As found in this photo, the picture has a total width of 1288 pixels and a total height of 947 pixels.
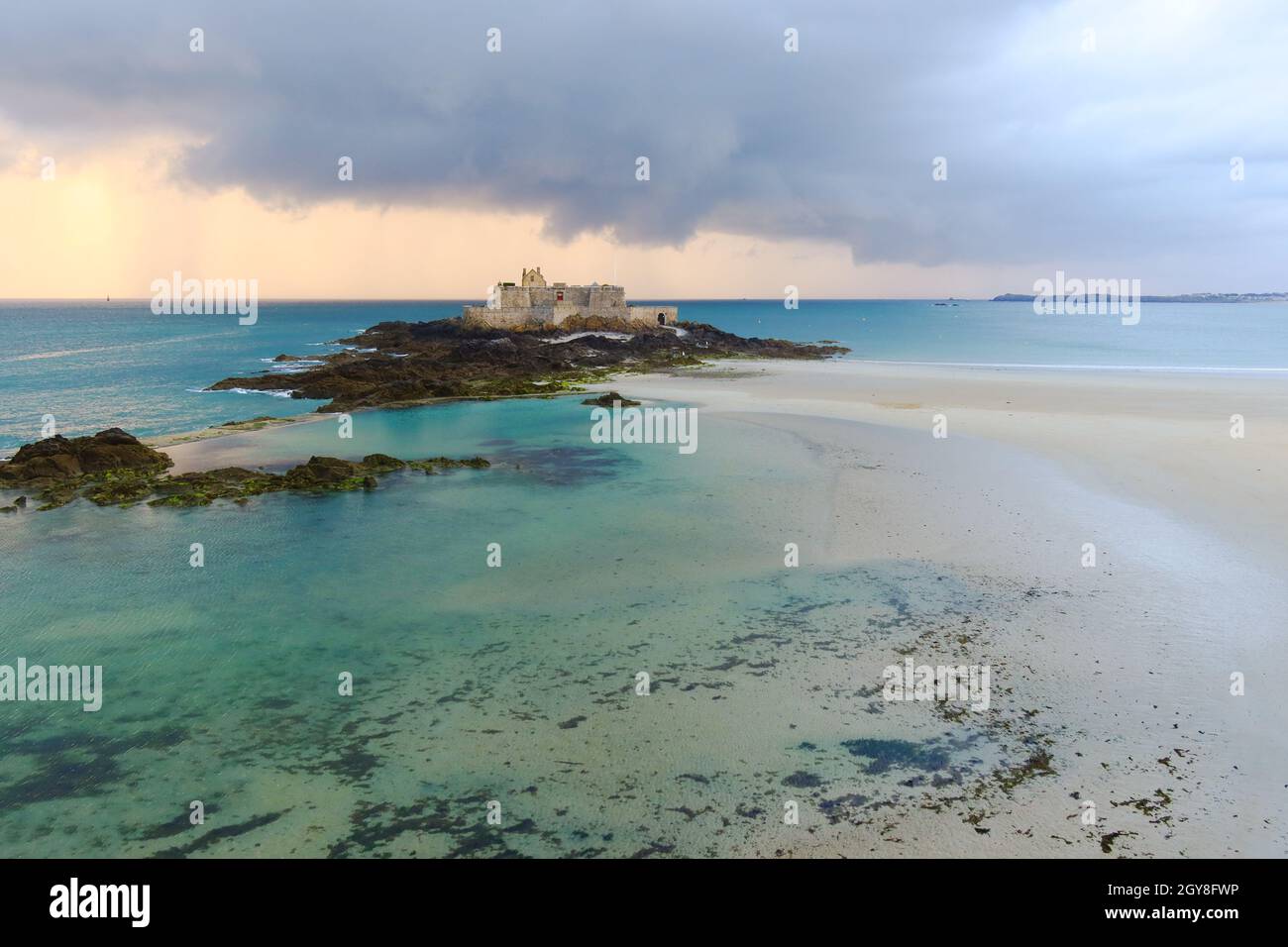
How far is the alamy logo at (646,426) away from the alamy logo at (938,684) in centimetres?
1585

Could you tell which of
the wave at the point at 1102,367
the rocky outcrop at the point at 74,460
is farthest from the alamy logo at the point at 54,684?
the wave at the point at 1102,367

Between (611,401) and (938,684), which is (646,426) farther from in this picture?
(938,684)

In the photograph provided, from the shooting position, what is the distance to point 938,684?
9.70m

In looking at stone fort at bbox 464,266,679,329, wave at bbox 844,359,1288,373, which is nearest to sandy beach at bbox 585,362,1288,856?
wave at bbox 844,359,1288,373

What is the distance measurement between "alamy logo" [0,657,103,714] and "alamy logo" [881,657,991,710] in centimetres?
1014

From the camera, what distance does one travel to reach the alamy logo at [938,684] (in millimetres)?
9383

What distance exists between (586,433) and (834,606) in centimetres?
1807

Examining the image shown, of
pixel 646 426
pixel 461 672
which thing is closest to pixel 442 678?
pixel 461 672

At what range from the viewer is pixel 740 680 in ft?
32.9

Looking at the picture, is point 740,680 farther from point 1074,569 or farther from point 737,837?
Answer: point 1074,569

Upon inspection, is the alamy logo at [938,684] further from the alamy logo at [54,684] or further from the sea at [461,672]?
the alamy logo at [54,684]

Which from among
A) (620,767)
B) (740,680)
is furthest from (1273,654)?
(620,767)

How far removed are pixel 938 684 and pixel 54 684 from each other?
11.7 metres
